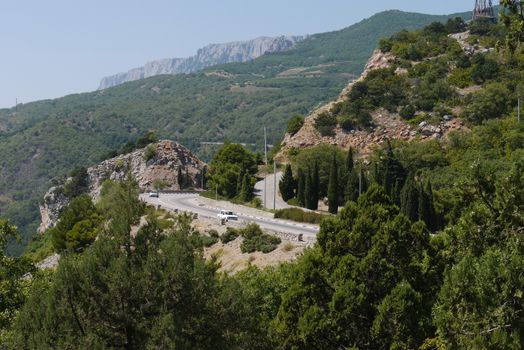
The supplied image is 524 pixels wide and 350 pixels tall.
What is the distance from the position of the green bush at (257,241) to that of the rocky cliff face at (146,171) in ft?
133

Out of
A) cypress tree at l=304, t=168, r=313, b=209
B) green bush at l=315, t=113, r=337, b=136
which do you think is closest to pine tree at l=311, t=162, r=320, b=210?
cypress tree at l=304, t=168, r=313, b=209

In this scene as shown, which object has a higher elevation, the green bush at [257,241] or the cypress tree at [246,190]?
the green bush at [257,241]

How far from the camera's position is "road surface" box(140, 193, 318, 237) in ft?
145

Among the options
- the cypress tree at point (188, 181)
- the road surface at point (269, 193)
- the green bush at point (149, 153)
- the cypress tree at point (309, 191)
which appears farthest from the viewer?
the green bush at point (149, 153)

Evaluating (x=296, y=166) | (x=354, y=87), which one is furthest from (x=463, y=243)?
(x=354, y=87)

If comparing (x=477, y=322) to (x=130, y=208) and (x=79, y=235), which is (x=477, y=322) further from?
(x=79, y=235)

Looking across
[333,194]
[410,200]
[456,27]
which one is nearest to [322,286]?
[410,200]

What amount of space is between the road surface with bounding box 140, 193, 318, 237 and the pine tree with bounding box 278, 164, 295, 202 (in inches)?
265

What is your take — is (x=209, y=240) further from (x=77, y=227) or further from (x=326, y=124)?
(x=326, y=124)

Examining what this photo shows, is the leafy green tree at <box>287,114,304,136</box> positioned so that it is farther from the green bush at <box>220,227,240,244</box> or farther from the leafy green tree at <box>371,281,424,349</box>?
the leafy green tree at <box>371,281,424,349</box>

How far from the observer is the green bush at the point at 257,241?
3984cm

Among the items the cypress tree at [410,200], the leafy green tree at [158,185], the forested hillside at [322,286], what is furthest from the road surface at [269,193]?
the forested hillside at [322,286]

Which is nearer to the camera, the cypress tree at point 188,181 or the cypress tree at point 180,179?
the cypress tree at point 180,179

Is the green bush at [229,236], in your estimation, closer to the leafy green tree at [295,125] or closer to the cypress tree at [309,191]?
the cypress tree at [309,191]
